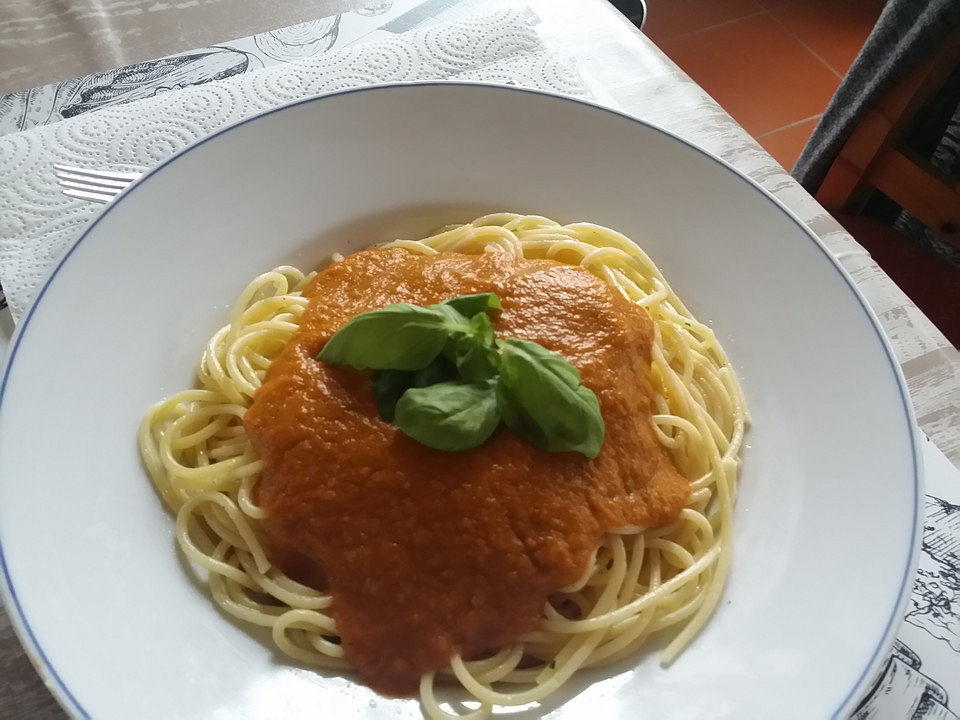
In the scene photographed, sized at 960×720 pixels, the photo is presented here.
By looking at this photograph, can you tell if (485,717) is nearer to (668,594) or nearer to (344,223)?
(668,594)

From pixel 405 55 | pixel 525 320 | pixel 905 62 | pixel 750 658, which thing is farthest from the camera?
pixel 905 62

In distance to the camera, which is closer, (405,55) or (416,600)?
(416,600)

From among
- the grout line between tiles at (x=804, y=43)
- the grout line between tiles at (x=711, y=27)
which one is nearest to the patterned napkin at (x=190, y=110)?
the grout line between tiles at (x=711, y=27)

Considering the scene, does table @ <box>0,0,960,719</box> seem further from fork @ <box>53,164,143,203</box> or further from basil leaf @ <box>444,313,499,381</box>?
basil leaf @ <box>444,313,499,381</box>

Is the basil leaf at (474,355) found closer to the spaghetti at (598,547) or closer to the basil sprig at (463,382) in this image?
the basil sprig at (463,382)

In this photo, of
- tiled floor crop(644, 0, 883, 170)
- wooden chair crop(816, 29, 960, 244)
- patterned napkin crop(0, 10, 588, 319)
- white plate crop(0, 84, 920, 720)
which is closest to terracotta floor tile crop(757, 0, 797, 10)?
tiled floor crop(644, 0, 883, 170)

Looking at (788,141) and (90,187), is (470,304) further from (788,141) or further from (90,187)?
(788,141)

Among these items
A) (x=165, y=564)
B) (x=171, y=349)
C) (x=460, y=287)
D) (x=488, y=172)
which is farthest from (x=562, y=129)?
(x=165, y=564)

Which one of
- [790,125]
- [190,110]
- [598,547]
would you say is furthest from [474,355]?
[790,125]
